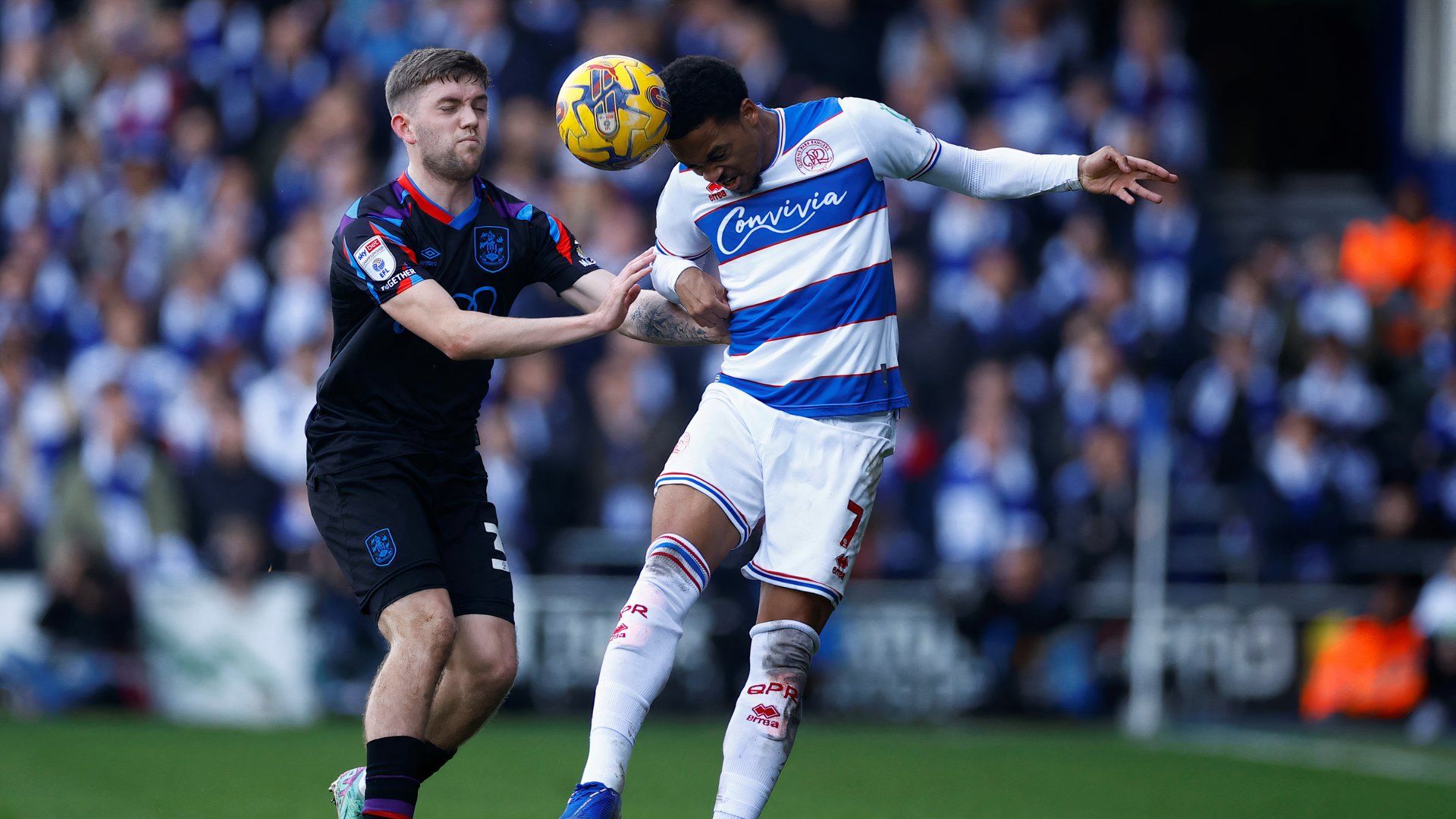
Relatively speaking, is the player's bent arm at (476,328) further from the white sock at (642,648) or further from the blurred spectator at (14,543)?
the blurred spectator at (14,543)

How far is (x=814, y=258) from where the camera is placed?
6.23 m

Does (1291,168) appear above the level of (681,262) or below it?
above

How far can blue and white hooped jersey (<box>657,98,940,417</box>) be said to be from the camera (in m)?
6.25

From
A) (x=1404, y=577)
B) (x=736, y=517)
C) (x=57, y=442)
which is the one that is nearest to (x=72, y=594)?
(x=57, y=442)

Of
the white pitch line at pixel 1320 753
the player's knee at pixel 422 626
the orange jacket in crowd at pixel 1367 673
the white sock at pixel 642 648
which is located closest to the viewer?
the white sock at pixel 642 648

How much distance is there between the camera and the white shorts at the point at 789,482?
6172mm

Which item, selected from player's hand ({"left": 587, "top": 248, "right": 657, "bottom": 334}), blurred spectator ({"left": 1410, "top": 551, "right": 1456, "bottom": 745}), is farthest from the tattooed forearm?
blurred spectator ({"left": 1410, "top": 551, "right": 1456, "bottom": 745})

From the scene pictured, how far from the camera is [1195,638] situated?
1277cm

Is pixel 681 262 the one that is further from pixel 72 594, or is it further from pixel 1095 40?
pixel 1095 40

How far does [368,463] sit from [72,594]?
7414mm

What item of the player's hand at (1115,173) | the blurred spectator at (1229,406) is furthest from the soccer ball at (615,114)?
the blurred spectator at (1229,406)

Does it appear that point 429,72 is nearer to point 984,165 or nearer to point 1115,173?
point 984,165

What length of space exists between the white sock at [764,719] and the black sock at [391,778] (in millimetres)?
1037

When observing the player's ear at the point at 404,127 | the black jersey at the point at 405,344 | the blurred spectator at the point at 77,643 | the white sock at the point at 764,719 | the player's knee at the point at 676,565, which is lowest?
the blurred spectator at the point at 77,643
